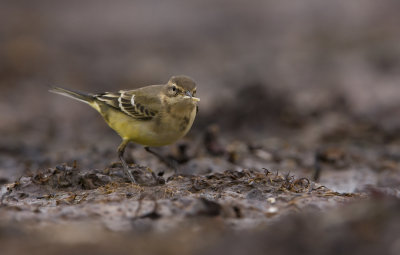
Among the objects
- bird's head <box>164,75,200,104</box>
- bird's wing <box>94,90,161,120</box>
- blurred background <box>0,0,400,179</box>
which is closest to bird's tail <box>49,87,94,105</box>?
bird's wing <box>94,90,161,120</box>

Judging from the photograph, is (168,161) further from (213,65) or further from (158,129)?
(213,65)

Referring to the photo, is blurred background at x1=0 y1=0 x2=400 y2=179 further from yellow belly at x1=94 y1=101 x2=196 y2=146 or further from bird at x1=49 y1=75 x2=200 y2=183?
yellow belly at x1=94 y1=101 x2=196 y2=146

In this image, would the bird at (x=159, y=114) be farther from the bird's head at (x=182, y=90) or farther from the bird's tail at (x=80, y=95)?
the bird's tail at (x=80, y=95)

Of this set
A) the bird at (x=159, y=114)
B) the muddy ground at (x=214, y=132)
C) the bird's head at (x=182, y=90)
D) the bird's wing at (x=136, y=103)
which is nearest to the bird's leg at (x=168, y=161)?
the muddy ground at (x=214, y=132)

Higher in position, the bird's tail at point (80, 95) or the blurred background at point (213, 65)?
the blurred background at point (213, 65)

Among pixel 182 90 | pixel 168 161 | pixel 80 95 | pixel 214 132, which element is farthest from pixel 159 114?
pixel 214 132

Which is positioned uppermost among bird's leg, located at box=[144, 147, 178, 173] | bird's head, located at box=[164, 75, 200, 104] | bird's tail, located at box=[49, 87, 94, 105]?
bird's head, located at box=[164, 75, 200, 104]
